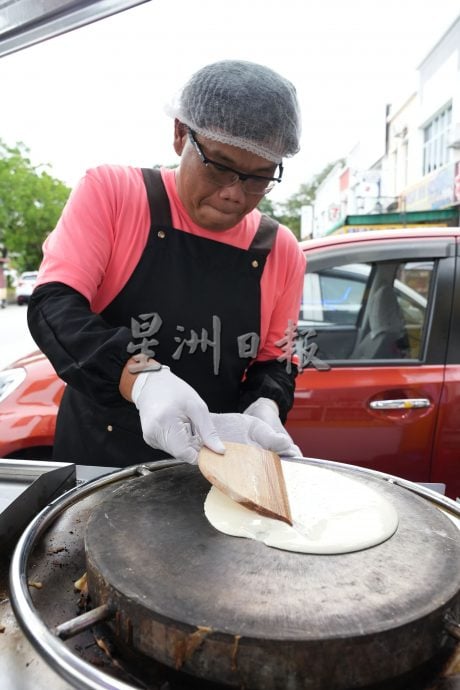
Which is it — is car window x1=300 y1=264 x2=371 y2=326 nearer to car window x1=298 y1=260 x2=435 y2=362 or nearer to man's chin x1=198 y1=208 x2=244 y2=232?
car window x1=298 y1=260 x2=435 y2=362

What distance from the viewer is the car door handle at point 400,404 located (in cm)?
253

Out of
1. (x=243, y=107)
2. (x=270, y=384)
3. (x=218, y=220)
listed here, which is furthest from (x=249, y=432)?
(x=243, y=107)

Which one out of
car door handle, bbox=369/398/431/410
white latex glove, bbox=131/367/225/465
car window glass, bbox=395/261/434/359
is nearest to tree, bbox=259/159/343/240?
car window glass, bbox=395/261/434/359

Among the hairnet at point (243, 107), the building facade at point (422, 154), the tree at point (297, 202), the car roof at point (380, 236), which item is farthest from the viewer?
the tree at point (297, 202)

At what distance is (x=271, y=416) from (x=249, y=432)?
12cm

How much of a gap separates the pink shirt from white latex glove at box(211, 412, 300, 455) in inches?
14.9

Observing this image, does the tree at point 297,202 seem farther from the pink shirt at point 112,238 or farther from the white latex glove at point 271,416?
the white latex glove at point 271,416

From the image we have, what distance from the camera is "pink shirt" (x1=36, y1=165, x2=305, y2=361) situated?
151cm

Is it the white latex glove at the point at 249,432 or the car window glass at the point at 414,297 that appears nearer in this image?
the white latex glove at the point at 249,432

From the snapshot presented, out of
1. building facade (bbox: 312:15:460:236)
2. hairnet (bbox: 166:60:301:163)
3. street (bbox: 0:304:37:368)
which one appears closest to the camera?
hairnet (bbox: 166:60:301:163)

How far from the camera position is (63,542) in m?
1.20

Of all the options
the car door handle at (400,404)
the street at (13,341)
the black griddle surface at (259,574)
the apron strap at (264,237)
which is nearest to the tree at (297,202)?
the street at (13,341)

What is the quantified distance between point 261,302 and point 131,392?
23.4 inches

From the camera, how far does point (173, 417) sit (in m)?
1.31
